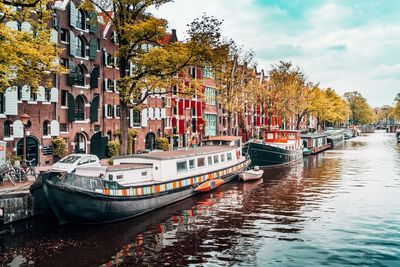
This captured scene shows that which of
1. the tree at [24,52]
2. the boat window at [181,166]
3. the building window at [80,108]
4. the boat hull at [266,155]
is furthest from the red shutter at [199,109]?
the tree at [24,52]

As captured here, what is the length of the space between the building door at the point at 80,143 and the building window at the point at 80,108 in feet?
5.46

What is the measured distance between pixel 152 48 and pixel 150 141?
69.1 ft

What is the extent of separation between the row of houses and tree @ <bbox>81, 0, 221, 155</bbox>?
1.98 m

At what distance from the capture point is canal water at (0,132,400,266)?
14.7m

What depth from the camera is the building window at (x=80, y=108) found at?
1471 inches

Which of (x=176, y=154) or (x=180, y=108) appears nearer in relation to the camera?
(x=176, y=154)

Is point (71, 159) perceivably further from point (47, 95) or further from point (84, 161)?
point (47, 95)

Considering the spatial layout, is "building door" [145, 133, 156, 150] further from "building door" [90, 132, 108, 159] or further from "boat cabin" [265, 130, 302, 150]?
"boat cabin" [265, 130, 302, 150]

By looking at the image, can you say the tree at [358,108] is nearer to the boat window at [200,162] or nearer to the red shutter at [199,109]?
the red shutter at [199,109]

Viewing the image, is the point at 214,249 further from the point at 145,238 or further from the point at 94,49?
the point at 94,49

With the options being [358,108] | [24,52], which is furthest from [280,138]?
[358,108]

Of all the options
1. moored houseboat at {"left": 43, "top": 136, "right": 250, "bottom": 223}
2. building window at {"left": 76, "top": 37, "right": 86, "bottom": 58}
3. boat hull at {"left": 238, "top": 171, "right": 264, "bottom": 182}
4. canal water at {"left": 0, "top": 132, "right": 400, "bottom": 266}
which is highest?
building window at {"left": 76, "top": 37, "right": 86, "bottom": 58}

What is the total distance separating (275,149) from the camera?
43594 millimetres

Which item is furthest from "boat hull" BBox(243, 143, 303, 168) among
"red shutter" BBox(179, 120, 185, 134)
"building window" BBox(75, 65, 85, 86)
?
"building window" BBox(75, 65, 85, 86)
